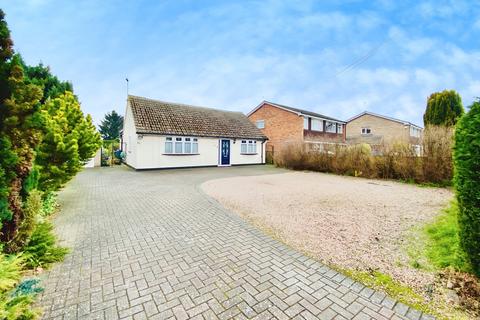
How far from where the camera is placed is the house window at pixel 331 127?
27947mm

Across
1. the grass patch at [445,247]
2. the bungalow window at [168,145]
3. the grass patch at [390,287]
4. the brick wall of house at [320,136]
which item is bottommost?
the grass patch at [390,287]

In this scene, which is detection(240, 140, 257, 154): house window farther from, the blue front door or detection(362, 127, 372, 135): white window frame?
detection(362, 127, 372, 135): white window frame

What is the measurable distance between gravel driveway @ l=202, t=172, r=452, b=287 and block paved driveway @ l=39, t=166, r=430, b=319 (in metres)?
0.66

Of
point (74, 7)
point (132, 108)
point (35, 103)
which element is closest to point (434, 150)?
point (35, 103)

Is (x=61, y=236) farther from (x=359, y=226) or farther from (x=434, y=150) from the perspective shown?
(x=434, y=150)

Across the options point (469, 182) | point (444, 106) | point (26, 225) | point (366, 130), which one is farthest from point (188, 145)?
point (366, 130)

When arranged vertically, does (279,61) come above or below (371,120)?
above

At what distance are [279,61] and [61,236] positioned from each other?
2272cm

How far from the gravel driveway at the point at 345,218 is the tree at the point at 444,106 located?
1919cm

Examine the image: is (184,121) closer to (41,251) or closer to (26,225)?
(26,225)

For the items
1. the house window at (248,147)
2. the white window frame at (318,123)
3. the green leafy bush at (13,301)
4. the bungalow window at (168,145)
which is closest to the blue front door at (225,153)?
the house window at (248,147)

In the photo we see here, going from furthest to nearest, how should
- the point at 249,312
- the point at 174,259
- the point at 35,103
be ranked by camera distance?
1. the point at 174,259
2. the point at 35,103
3. the point at 249,312

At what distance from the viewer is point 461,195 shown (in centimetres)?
274

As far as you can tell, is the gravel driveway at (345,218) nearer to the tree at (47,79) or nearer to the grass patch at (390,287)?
the grass patch at (390,287)
